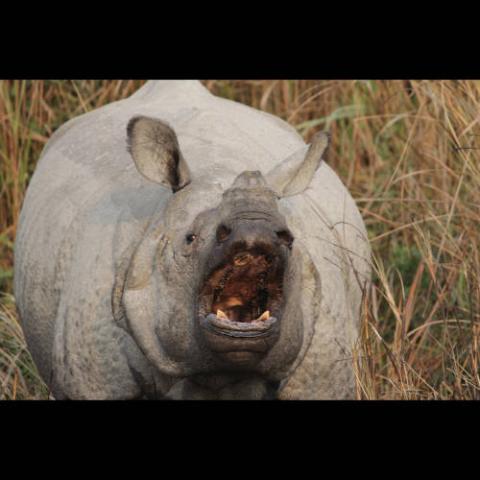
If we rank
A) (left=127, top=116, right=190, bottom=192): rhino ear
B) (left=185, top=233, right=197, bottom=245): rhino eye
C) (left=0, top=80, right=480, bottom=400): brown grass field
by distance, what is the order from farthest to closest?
(left=0, top=80, right=480, bottom=400): brown grass field, (left=127, top=116, right=190, bottom=192): rhino ear, (left=185, top=233, right=197, bottom=245): rhino eye

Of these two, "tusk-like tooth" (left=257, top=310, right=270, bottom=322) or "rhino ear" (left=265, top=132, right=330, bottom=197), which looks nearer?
"tusk-like tooth" (left=257, top=310, right=270, bottom=322)

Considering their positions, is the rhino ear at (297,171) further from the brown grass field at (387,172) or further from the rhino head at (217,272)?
the brown grass field at (387,172)

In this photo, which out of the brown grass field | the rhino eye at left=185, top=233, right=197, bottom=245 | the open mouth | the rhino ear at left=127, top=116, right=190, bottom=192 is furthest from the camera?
the brown grass field

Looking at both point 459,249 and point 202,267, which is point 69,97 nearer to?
point 459,249

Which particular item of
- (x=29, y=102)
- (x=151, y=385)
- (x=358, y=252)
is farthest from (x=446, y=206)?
(x=29, y=102)

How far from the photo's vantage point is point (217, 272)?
421 centimetres

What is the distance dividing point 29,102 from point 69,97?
0.78 feet

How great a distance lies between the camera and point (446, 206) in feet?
20.6

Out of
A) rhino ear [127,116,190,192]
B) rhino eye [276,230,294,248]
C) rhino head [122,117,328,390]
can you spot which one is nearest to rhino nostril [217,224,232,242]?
rhino head [122,117,328,390]

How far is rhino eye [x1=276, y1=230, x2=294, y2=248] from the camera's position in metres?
4.23

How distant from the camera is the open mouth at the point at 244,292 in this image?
164 inches

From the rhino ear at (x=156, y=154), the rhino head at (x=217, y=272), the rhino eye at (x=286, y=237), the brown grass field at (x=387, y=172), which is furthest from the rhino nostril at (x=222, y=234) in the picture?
the brown grass field at (x=387, y=172)

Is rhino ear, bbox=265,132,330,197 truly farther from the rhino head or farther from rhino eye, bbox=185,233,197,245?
rhino eye, bbox=185,233,197,245

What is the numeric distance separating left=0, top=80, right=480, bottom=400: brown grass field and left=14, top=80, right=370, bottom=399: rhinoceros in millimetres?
389
